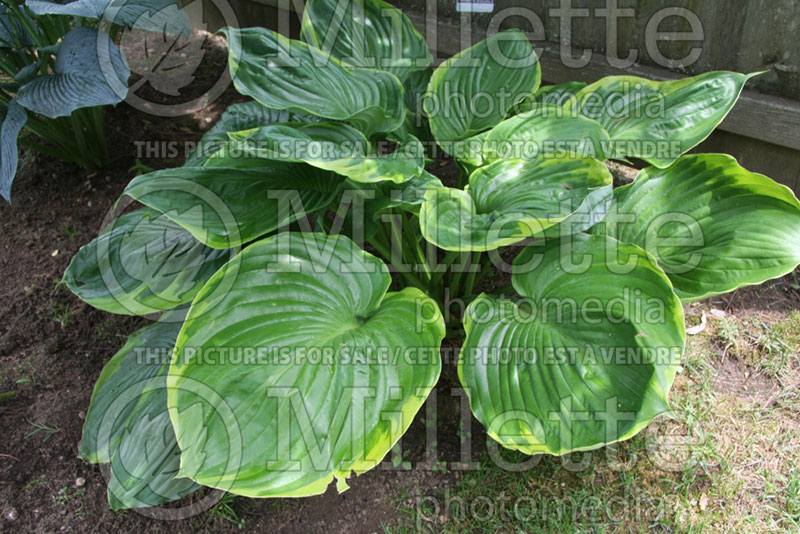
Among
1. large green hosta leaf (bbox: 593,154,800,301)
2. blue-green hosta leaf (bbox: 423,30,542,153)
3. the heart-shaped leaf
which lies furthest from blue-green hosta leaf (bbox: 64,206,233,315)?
large green hosta leaf (bbox: 593,154,800,301)

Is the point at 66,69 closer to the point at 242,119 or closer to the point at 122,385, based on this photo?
the point at 242,119

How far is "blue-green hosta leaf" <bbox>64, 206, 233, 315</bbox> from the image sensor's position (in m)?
1.54

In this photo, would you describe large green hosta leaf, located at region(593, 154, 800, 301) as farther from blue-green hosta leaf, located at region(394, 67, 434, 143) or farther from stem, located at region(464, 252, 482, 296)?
blue-green hosta leaf, located at region(394, 67, 434, 143)

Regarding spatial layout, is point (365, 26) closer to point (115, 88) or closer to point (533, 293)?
point (115, 88)

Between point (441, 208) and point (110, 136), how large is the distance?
1.74m

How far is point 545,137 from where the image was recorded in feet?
5.15

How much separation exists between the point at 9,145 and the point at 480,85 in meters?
1.37

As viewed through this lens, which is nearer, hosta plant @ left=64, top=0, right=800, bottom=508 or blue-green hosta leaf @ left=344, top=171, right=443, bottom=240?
hosta plant @ left=64, top=0, right=800, bottom=508

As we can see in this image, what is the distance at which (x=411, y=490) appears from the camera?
1.55 meters

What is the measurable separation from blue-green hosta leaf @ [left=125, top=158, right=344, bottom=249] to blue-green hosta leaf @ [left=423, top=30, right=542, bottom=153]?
362mm

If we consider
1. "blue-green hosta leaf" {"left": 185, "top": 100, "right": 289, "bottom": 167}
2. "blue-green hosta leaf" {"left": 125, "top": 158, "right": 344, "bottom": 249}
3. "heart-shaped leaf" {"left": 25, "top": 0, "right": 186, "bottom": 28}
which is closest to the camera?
"blue-green hosta leaf" {"left": 125, "top": 158, "right": 344, "bottom": 249}

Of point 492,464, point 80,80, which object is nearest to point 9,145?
point 80,80

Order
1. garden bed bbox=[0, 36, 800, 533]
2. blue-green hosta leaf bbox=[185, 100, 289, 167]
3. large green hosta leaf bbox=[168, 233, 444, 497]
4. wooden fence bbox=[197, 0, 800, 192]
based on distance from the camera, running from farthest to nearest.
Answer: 1. blue-green hosta leaf bbox=[185, 100, 289, 167]
2. wooden fence bbox=[197, 0, 800, 192]
3. garden bed bbox=[0, 36, 800, 533]
4. large green hosta leaf bbox=[168, 233, 444, 497]

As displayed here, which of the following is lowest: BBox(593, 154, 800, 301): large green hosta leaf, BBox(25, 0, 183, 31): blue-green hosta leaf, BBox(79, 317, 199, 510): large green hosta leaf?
BBox(79, 317, 199, 510): large green hosta leaf
